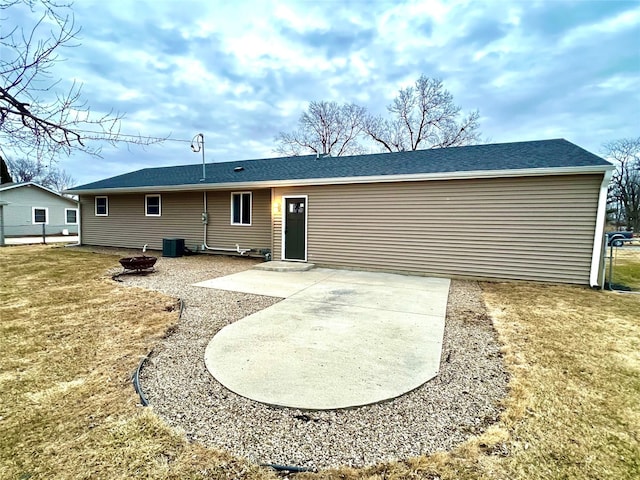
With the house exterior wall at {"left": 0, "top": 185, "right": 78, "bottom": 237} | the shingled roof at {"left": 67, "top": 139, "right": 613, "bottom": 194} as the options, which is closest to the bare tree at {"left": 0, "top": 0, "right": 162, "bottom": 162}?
the shingled roof at {"left": 67, "top": 139, "right": 613, "bottom": 194}

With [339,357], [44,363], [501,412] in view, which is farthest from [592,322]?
[44,363]

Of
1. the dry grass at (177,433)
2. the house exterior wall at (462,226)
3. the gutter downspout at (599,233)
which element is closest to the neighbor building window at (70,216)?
the house exterior wall at (462,226)

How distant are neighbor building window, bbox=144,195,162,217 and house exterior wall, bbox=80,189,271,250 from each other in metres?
0.18

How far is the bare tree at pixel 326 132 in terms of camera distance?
25.0 m

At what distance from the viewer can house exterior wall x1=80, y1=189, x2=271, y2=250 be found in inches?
422

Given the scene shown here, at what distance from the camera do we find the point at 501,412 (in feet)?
7.63

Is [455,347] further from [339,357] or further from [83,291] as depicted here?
[83,291]

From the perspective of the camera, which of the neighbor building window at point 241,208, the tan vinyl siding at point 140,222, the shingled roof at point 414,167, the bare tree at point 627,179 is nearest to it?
the shingled roof at point 414,167

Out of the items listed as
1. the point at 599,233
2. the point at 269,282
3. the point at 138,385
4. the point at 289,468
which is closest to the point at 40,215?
the point at 269,282

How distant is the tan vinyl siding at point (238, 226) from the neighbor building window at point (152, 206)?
270 cm

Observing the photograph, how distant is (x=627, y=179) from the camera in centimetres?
2939

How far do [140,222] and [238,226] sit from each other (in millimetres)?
5055

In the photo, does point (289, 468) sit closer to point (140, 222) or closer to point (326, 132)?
point (140, 222)

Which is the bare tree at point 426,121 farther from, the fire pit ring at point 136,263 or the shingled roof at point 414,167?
the fire pit ring at point 136,263
